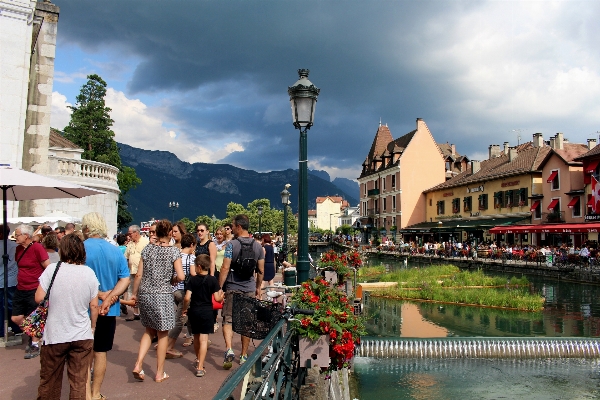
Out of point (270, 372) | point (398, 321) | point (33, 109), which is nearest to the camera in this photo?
point (270, 372)

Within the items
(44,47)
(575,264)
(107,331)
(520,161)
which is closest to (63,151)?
(44,47)

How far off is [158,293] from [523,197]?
152 feet

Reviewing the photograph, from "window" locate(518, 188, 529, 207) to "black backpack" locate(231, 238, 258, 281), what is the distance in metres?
44.6

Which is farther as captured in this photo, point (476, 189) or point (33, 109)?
point (476, 189)

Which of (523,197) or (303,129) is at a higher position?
(523,197)

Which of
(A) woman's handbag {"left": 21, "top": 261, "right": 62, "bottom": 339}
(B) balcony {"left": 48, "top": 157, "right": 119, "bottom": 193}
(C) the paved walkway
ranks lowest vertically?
(C) the paved walkway

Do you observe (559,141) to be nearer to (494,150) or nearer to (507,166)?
(507,166)

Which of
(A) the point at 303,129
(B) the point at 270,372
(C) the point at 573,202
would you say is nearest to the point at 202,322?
(B) the point at 270,372

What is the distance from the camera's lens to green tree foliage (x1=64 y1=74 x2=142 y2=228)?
167 feet

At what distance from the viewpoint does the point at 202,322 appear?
6.46 metres

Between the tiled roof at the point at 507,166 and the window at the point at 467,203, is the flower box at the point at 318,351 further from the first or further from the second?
the window at the point at 467,203

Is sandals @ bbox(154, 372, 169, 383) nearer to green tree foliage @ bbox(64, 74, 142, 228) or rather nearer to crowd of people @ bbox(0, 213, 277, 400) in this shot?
crowd of people @ bbox(0, 213, 277, 400)

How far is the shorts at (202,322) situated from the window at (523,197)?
45273mm

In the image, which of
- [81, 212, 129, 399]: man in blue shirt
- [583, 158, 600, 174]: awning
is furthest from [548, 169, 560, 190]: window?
[81, 212, 129, 399]: man in blue shirt
